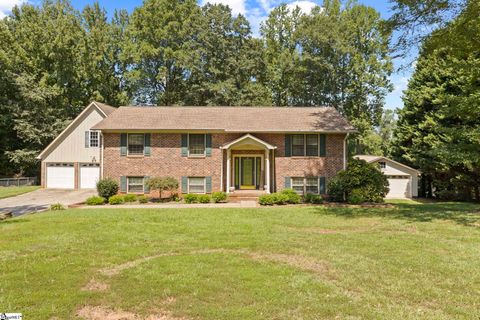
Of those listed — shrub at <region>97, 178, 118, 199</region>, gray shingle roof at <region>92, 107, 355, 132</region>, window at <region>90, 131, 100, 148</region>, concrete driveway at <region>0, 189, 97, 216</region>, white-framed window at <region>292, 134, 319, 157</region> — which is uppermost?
gray shingle roof at <region>92, 107, 355, 132</region>

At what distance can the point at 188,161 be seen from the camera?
66.5ft

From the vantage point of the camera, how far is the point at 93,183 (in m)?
25.8

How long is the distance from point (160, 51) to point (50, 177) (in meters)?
17.4

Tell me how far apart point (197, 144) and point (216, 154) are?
1.35 m

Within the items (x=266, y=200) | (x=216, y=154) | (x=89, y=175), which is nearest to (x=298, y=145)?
(x=216, y=154)

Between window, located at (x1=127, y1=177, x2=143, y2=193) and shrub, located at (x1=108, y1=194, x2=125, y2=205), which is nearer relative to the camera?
shrub, located at (x1=108, y1=194, x2=125, y2=205)

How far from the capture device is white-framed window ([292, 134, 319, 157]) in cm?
2020

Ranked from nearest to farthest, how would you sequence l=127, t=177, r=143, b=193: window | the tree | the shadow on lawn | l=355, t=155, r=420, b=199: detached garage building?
the shadow on lawn < the tree < l=127, t=177, r=143, b=193: window < l=355, t=155, r=420, b=199: detached garage building

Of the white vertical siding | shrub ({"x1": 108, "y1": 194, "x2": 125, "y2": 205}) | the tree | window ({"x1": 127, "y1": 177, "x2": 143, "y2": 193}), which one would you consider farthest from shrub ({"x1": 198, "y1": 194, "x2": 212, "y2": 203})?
the tree

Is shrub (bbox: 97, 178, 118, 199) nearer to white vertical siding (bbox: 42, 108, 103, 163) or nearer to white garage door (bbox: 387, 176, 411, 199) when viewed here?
white vertical siding (bbox: 42, 108, 103, 163)

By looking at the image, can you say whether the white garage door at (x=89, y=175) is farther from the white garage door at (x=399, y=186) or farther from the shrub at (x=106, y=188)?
the white garage door at (x=399, y=186)

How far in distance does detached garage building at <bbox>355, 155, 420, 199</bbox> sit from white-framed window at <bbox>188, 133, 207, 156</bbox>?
1488 centimetres

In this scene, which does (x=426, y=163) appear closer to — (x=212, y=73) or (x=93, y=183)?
(x=212, y=73)

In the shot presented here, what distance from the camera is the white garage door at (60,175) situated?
25.9m
